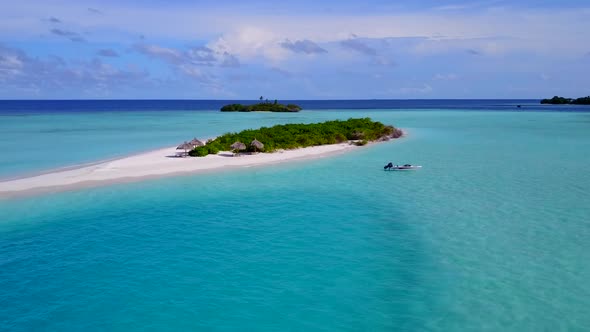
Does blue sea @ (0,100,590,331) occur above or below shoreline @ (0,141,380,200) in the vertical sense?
below

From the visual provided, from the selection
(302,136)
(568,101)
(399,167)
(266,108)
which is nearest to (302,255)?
(399,167)

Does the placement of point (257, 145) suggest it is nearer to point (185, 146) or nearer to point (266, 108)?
point (185, 146)

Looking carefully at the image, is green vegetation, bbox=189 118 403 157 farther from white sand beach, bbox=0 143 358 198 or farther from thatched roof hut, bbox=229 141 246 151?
white sand beach, bbox=0 143 358 198

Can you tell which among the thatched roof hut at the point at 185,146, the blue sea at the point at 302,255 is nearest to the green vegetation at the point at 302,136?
the thatched roof hut at the point at 185,146

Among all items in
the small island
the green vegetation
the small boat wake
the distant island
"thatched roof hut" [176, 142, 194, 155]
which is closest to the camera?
the small boat wake

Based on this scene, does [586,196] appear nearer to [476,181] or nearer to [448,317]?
[476,181]

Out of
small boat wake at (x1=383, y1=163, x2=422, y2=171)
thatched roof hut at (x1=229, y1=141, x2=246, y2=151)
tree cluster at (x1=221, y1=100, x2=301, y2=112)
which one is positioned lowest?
small boat wake at (x1=383, y1=163, x2=422, y2=171)

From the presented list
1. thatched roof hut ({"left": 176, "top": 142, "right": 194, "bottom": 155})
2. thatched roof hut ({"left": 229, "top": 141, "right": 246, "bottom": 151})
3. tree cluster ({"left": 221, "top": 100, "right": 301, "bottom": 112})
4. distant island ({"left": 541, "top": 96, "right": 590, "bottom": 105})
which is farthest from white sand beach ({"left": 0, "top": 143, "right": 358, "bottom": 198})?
distant island ({"left": 541, "top": 96, "right": 590, "bottom": 105})

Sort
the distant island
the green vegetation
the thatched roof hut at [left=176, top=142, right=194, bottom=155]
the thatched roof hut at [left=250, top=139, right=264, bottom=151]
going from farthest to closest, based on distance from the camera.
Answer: the distant island → the green vegetation → the thatched roof hut at [left=250, top=139, right=264, bottom=151] → the thatched roof hut at [left=176, top=142, right=194, bottom=155]

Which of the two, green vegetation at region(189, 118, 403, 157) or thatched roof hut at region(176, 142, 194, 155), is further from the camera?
green vegetation at region(189, 118, 403, 157)
